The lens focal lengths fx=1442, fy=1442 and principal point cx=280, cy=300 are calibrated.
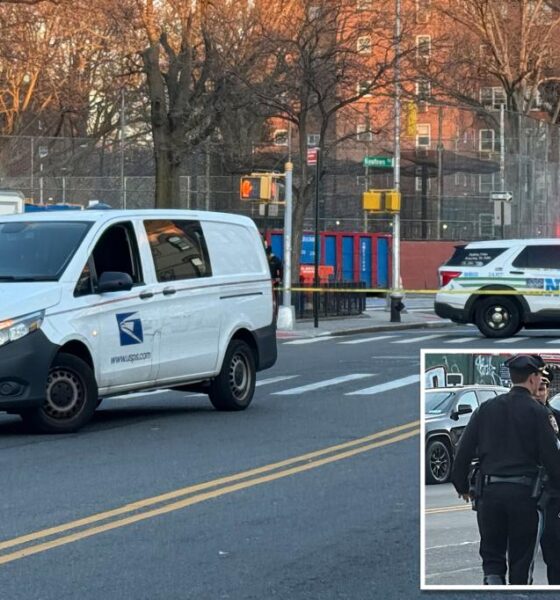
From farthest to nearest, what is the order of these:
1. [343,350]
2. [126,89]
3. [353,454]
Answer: [126,89] → [343,350] → [353,454]

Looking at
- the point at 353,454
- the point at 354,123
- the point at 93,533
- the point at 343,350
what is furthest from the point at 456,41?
the point at 93,533

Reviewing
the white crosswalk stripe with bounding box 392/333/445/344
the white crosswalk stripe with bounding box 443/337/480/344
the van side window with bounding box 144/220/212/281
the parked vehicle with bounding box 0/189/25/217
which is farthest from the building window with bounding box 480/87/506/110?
the van side window with bounding box 144/220/212/281

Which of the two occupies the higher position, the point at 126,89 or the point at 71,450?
the point at 126,89

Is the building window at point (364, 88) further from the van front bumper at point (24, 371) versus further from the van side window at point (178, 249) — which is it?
the van front bumper at point (24, 371)

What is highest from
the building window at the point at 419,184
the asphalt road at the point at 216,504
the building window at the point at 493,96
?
the building window at the point at 493,96

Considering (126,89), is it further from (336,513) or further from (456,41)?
(336,513)

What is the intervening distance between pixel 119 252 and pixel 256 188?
16.5 meters

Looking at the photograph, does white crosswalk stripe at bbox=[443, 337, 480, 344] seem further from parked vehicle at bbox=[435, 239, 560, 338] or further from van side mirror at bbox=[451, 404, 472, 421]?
van side mirror at bbox=[451, 404, 472, 421]

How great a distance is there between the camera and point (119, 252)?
533 inches

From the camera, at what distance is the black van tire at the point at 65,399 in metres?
12.4

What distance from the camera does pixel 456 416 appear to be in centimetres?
525

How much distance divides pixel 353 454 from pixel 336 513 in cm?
263

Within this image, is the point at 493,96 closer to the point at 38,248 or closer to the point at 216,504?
the point at 38,248

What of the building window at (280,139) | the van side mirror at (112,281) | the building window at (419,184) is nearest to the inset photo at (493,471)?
the van side mirror at (112,281)
